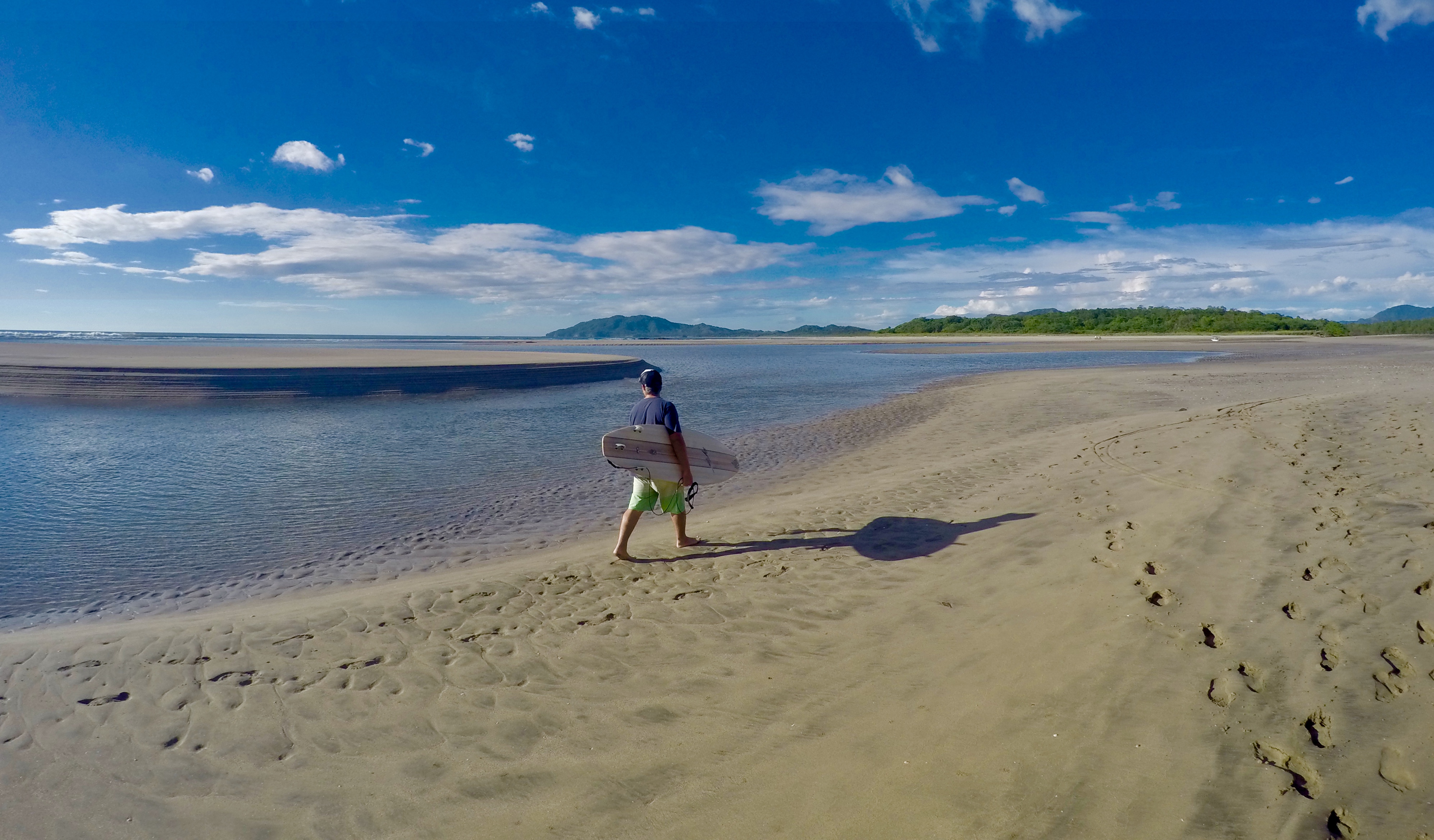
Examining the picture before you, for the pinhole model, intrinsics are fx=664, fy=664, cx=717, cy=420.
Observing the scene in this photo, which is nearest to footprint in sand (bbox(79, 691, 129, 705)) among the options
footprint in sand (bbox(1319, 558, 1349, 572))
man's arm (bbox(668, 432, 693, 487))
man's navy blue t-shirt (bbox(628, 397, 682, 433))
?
man's navy blue t-shirt (bbox(628, 397, 682, 433))

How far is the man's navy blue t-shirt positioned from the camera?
6730mm

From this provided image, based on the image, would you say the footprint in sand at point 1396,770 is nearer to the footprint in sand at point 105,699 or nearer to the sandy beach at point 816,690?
the sandy beach at point 816,690

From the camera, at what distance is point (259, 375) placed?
26203 millimetres

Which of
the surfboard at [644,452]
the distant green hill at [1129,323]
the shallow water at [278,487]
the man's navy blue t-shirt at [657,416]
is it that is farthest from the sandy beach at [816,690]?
the distant green hill at [1129,323]

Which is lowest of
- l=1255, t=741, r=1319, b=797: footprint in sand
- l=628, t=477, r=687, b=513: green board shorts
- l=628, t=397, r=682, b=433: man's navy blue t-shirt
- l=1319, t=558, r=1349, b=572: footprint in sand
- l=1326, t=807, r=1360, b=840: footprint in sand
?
l=1326, t=807, r=1360, b=840: footprint in sand

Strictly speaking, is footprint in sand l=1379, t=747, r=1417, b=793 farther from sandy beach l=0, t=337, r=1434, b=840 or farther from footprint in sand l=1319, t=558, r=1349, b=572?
footprint in sand l=1319, t=558, r=1349, b=572

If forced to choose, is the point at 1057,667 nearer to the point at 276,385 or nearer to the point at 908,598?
the point at 908,598

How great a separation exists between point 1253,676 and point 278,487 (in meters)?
12.6

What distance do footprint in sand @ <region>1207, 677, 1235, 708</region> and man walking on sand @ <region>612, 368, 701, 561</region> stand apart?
4.51m

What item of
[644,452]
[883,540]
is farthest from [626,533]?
[883,540]

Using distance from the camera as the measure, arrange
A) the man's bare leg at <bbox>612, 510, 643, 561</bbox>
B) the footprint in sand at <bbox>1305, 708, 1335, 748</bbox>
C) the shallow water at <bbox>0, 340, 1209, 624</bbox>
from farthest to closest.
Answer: the shallow water at <bbox>0, 340, 1209, 624</bbox> → the man's bare leg at <bbox>612, 510, 643, 561</bbox> → the footprint in sand at <bbox>1305, 708, 1335, 748</bbox>

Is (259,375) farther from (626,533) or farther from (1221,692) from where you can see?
(1221,692)

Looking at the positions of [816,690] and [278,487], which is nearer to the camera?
[816,690]

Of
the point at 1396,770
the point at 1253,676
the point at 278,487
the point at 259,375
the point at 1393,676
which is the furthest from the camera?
the point at 259,375
